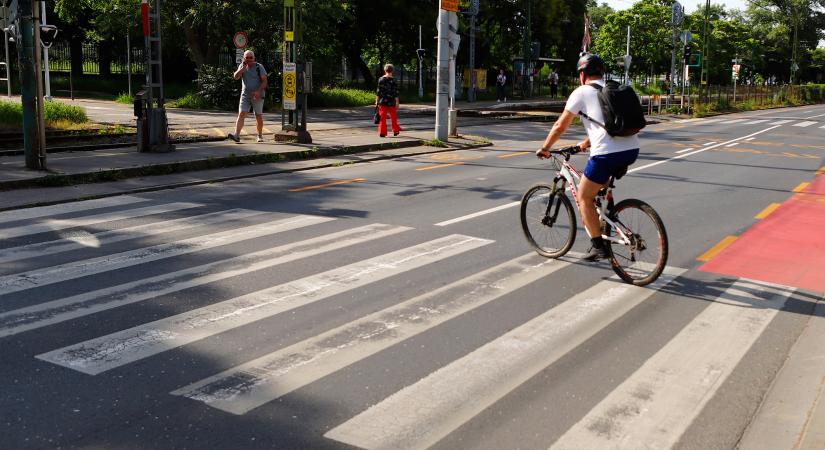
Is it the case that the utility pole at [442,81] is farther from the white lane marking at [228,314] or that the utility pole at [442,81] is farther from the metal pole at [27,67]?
the white lane marking at [228,314]

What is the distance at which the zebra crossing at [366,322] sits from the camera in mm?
4488

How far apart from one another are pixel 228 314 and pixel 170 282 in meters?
1.06

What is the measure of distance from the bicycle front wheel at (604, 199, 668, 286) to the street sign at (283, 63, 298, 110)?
12.4m

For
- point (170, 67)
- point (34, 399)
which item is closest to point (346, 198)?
point (34, 399)

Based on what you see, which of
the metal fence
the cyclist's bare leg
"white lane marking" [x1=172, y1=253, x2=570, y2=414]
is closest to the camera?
"white lane marking" [x1=172, y1=253, x2=570, y2=414]

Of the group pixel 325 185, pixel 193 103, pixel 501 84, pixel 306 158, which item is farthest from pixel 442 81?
pixel 501 84

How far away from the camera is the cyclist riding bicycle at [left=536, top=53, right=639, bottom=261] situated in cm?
682

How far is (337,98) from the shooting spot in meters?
35.4

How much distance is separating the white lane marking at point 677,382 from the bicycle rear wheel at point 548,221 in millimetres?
1590

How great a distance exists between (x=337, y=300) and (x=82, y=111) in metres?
17.3

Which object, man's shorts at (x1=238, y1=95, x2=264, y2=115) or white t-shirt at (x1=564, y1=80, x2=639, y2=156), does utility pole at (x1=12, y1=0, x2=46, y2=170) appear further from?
white t-shirt at (x1=564, y1=80, x2=639, y2=156)

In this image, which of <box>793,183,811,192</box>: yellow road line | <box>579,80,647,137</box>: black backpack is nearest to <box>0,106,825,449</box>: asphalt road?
<box>579,80,647,137</box>: black backpack

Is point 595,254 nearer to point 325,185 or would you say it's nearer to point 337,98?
point 325,185

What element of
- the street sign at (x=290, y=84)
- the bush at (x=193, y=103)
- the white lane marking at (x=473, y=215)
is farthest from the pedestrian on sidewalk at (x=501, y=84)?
the white lane marking at (x=473, y=215)
